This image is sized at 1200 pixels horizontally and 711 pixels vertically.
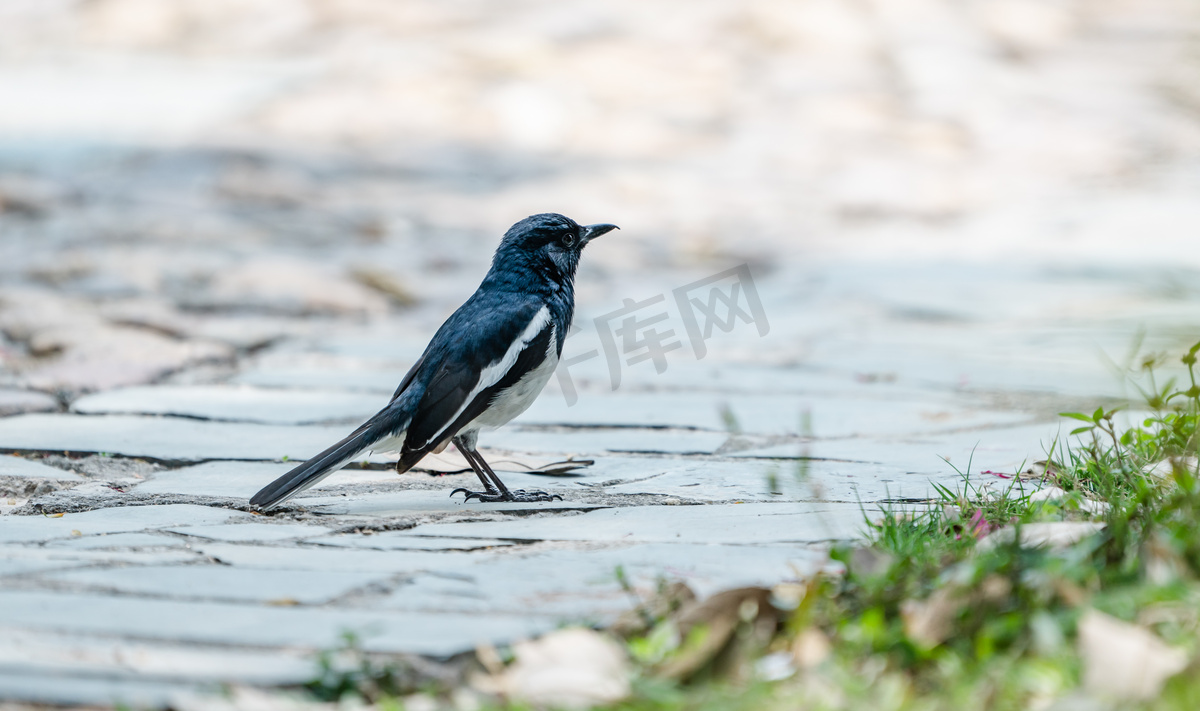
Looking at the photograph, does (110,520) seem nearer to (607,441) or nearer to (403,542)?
(403,542)

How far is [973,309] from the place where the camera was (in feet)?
22.0

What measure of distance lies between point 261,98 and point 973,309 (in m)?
10.8

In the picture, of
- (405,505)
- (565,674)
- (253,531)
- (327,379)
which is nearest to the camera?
(565,674)

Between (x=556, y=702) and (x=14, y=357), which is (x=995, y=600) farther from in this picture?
(x=14, y=357)

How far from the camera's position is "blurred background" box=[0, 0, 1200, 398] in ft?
19.7

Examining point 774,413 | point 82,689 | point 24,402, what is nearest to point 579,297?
point 774,413

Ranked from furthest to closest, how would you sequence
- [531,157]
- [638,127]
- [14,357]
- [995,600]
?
1. [638,127]
2. [531,157]
3. [14,357]
4. [995,600]

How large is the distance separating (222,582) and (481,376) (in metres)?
1.15

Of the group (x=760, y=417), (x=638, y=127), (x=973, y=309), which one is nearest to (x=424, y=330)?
(x=760, y=417)

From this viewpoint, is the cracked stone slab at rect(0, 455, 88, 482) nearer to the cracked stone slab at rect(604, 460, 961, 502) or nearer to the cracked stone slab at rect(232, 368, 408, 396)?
the cracked stone slab at rect(232, 368, 408, 396)

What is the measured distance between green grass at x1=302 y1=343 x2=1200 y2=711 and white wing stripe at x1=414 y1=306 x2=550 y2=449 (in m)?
1.29

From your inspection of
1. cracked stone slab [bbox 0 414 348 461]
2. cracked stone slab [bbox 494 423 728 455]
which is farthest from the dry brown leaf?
cracked stone slab [bbox 0 414 348 461]

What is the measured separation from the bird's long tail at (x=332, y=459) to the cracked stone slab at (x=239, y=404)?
1061 millimetres

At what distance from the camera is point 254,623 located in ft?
6.70
